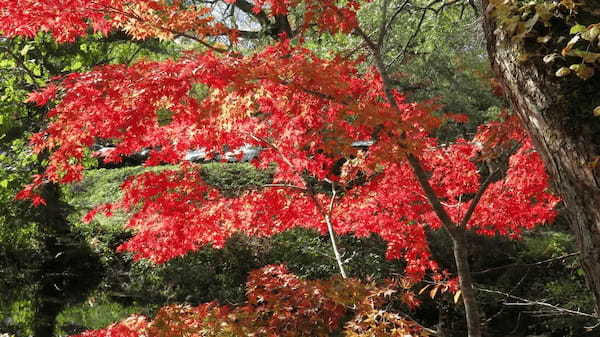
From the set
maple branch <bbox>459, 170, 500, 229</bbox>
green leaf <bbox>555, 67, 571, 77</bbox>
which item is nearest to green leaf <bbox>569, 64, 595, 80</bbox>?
green leaf <bbox>555, 67, 571, 77</bbox>

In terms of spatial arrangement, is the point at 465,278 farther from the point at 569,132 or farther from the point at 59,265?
the point at 59,265

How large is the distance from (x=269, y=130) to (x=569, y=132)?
177 inches

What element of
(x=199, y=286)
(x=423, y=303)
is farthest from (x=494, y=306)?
(x=199, y=286)

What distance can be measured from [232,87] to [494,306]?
6650 mm

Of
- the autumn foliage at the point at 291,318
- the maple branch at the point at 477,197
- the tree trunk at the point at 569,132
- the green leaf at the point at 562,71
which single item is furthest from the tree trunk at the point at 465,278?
the green leaf at the point at 562,71

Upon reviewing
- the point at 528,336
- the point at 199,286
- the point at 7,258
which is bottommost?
the point at 528,336

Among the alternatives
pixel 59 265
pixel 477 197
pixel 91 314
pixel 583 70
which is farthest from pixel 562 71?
pixel 59 265

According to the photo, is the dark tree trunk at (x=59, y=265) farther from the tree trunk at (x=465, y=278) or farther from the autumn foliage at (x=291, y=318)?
the tree trunk at (x=465, y=278)

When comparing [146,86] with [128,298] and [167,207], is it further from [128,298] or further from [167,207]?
[128,298]

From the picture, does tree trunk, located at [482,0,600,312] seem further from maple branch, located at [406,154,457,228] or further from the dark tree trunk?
the dark tree trunk

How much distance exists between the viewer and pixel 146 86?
4117 mm

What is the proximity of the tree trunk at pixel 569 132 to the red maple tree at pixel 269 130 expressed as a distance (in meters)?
1.97

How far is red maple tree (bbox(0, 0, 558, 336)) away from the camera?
4.14 meters

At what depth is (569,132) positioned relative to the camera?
1.70 m
